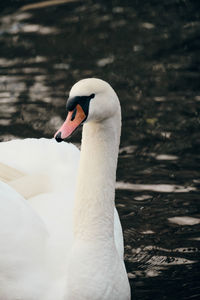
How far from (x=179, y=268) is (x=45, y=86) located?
14.5ft

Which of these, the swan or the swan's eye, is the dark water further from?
the swan's eye

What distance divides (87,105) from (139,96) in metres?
4.92

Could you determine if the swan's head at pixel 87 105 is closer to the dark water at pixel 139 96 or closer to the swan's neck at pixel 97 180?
the swan's neck at pixel 97 180

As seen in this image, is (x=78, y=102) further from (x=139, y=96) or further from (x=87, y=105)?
(x=139, y=96)

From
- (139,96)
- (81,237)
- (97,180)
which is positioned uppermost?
(97,180)

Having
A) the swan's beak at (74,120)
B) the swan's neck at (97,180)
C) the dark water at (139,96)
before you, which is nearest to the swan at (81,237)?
the swan's neck at (97,180)

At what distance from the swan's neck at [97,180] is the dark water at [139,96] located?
84cm

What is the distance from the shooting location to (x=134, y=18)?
1262cm

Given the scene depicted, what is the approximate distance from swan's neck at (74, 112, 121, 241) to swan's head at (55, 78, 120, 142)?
122 millimetres

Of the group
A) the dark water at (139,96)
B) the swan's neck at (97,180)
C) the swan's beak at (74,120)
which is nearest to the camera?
the swan's beak at (74,120)

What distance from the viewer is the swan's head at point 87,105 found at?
4.63 meters

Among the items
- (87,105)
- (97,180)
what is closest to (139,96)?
(97,180)

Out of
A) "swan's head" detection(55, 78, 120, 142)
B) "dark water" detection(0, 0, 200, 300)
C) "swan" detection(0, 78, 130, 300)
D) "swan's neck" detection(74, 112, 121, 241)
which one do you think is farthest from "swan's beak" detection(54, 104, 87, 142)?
"dark water" detection(0, 0, 200, 300)

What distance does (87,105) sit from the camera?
4.71 metres
